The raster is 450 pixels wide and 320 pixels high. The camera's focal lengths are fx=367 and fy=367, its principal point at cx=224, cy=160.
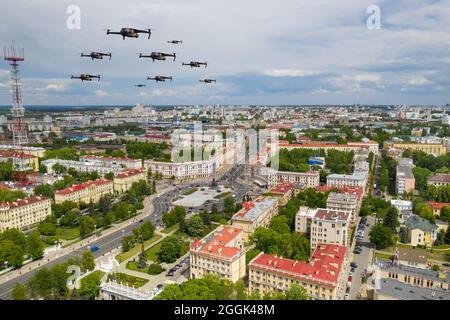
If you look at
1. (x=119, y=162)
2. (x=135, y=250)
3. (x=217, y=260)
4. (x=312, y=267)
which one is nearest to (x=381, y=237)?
(x=312, y=267)

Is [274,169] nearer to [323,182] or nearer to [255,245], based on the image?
[323,182]

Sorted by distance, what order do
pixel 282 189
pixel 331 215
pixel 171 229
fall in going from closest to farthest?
1. pixel 331 215
2. pixel 171 229
3. pixel 282 189

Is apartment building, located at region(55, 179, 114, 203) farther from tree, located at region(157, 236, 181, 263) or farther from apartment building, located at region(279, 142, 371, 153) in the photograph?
apartment building, located at region(279, 142, 371, 153)

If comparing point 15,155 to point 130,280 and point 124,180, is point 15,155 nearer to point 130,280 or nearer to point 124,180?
point 124,180

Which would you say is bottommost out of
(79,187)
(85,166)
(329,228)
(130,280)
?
(130,280)

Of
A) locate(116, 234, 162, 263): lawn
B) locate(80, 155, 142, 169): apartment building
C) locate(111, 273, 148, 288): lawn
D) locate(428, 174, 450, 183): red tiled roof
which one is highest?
locate(80, 155, 142, 169): apartment building

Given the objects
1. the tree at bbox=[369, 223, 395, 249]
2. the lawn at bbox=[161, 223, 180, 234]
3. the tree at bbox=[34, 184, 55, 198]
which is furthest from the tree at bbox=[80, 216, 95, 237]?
the tree at bbox=[369, 223, 395, 249]
